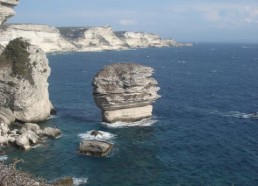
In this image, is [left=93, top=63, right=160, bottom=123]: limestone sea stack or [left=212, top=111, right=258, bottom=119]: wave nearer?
[left=93, top=63, right=160, bottom=123]: limestone sea stack

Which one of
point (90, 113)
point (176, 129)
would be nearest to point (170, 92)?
point (90, 113)

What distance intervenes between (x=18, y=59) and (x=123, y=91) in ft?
49.5

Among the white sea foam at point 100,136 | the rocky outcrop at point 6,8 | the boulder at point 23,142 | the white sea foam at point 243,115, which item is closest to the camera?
the rocky outcrop at point 6,8

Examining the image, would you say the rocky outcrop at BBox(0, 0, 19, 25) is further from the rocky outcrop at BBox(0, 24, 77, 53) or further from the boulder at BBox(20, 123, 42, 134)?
the rocky outcrop at BBox(0, 24, 77, 53)

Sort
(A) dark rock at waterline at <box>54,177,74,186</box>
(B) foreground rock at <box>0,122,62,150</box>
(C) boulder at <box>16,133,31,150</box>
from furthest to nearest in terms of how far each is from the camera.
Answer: (B) foreground rock at <box>0,122,62,150</box> → (C) boulder at <box>16,133,31,150</box> → (A) dark rock at waterline at <box>54,177,74,186</box>

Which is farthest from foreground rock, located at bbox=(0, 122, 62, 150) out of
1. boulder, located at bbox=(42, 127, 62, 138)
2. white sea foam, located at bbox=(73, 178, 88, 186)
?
white sea foam, located at bbox=(73, 178, 88, 186)

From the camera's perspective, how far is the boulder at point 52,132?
47750 mm

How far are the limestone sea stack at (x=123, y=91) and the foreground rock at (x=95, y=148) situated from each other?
1193cm

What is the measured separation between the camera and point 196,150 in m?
43.2

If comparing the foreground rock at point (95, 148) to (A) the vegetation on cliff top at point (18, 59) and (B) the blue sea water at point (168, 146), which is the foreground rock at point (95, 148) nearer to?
(B) the blue sea water at point (168, 146)

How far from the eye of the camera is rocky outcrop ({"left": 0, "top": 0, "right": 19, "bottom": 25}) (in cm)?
3784

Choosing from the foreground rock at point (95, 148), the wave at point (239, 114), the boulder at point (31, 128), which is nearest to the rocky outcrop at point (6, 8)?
the boulder at point (31, 128)

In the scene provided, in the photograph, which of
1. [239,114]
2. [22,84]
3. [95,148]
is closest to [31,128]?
[22,84]

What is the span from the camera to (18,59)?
2176 inches
